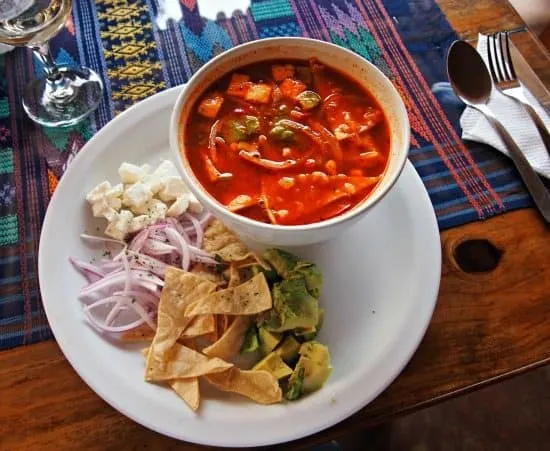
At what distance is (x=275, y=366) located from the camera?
4.42 feet

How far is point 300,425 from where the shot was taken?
1.31 metres

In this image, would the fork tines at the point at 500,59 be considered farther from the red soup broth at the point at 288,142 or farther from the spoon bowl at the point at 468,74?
the red soup broth at the point at 288,142

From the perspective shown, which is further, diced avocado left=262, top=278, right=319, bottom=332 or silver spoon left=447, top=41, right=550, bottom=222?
silver spoon left=447, top=41, right=550, bottom=222

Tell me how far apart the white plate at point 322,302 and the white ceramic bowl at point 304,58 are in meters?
0.19

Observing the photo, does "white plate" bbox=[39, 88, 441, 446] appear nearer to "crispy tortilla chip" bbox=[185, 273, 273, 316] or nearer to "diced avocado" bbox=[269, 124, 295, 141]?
"crispy tortilla chip" bbox=[185, 273, 273, 316]

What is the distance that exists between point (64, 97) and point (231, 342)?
1008 millimetres

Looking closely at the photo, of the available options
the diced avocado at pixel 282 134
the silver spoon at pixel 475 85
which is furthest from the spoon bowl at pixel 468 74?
the diced avocado at pixel 282 134

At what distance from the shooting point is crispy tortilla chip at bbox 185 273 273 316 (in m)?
1.38

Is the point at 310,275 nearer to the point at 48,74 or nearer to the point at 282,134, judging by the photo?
the point at 282,134

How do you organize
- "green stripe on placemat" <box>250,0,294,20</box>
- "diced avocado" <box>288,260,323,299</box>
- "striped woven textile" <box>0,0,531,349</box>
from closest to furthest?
1. "diced avocado" <box>288,260,323,299</box>
2. "striped woven textile" <box>0,0,531,349</box>
3. "green stripe on placemat" <box>250,0,294,20</box>

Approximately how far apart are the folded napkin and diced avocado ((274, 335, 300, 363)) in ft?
2.99

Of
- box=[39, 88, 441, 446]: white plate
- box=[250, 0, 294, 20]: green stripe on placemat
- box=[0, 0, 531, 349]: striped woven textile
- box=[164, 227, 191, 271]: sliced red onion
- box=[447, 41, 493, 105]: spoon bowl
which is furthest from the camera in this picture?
box=[250, 0, 294, 20]: green stripe on placemat

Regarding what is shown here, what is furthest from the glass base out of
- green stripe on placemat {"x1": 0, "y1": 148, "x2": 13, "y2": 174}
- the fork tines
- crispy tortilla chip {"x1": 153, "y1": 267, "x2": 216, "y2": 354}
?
the fork tines

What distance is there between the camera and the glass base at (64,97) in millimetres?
1845
